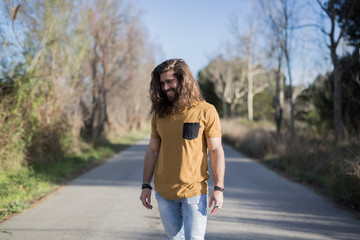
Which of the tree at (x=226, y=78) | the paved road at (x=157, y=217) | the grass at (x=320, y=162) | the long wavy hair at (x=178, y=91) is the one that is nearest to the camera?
the long wavy hair at (x=178, y=91)

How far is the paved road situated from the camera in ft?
15.1

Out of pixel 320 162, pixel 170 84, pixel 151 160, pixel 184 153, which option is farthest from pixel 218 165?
pixel 320 162

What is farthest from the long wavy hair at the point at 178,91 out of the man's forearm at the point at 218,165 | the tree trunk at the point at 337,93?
the tree trunk at the point at 337,93

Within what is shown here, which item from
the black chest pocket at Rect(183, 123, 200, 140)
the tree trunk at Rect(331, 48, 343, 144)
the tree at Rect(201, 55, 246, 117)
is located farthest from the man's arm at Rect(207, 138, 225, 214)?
the tree at Rect(201, 55, 246, 117)

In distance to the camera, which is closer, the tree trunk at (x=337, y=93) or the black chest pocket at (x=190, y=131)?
the black chest pocket at (x=190, y=131)

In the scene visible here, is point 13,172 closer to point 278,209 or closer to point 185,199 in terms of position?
point 278,209

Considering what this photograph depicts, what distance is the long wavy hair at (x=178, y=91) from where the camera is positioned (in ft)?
8.62

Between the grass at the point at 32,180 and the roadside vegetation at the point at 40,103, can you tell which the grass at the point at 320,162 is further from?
the grass at the point at 32,180

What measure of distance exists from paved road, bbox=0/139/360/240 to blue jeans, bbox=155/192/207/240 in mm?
→ 1915

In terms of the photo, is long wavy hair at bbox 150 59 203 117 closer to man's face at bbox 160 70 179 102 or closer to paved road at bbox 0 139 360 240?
man's face at bbox 160 70 179 102

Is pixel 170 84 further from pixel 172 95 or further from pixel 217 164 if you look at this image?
pixel 217 164

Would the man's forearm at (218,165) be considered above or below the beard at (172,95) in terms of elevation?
below

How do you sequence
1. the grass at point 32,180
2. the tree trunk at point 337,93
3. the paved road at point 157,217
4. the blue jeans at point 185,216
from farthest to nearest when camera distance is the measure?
the tree trunk at point 337,93, the grass at point 32,180, the paved road at point 157,217, the blue jeans at point 185,216

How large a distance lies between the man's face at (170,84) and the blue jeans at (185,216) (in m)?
0.80
